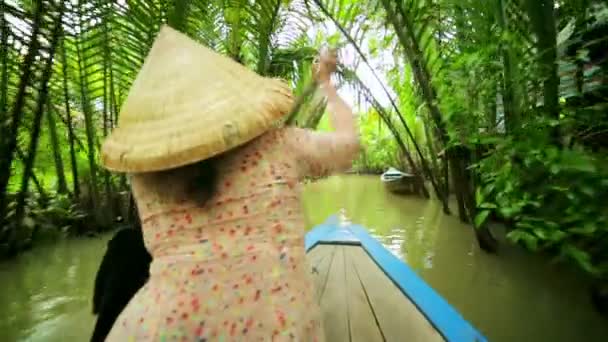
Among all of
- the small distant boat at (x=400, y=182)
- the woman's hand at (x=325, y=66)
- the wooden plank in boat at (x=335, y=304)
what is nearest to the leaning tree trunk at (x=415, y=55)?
the wooden plank in boat at (x=335, y=304)

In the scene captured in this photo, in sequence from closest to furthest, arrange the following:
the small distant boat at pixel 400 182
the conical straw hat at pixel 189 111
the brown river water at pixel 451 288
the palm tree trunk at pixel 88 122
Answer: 1. the conical straw hat at pixel 189 111
2. the brown river water at pixel 451 288
3. the palm tree trunk at pixel 88 122
4. the small distant boat at pixel 400 182

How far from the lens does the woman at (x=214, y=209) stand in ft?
1.86

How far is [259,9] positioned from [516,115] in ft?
4.99

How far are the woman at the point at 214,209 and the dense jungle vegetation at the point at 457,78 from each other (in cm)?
68

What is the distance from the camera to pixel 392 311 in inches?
49.0

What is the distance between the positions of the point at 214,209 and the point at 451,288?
2124mm

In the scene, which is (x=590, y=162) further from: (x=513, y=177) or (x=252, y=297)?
(x=252, y=297)

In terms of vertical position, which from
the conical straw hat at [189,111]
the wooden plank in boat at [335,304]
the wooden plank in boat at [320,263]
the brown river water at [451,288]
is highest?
the conical straw hat at [189,111]

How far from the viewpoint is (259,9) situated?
7.20 ft

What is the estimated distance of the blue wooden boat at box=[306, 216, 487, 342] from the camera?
43.0 inches

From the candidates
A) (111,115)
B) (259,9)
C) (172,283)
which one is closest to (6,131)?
(111,115)

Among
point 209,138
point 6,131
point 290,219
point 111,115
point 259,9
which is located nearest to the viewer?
point 209,138

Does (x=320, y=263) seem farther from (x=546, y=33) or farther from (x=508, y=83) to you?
(x=546, y=33)

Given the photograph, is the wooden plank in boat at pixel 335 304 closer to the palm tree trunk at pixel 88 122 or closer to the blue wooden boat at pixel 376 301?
the blue wooden boat at pixel 376 301
